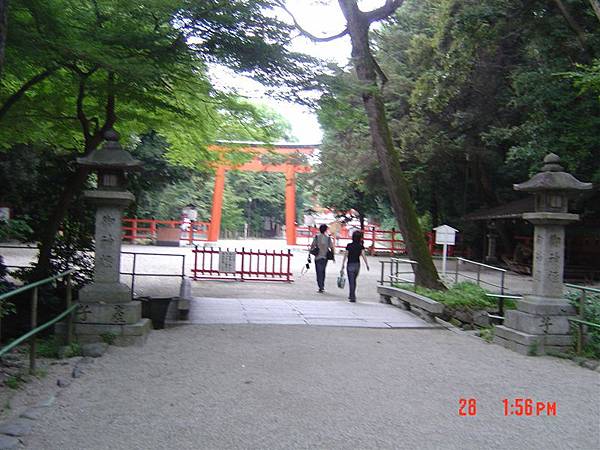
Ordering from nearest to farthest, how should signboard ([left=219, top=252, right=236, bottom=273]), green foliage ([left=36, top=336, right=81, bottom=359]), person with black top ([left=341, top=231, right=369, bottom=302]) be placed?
1. green foliage ([left=36, top=336, right=81, bottom=359])
2. person with black top ([left=341, top=231, right=369, bottom=302])
3. signboard ([left=219, top=252, right=236, bottom=273])

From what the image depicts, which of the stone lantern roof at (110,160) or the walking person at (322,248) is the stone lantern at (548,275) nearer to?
the stone lantern roof at (110,160)

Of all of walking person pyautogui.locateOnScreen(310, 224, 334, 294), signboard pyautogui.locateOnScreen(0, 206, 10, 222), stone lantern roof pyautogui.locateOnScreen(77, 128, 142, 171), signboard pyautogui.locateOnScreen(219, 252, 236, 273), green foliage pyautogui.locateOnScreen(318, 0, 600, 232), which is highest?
green foliage pyautogui.locateOnScreen(318, 0, 600, 232)

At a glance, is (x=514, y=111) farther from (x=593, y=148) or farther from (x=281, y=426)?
(x=281, y=426)

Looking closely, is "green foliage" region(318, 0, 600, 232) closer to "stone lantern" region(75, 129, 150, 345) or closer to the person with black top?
the person with black top

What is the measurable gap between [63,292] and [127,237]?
2350 cm

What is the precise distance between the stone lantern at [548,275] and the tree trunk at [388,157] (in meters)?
5.22

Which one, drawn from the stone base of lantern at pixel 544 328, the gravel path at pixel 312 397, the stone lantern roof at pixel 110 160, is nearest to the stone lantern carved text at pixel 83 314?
the gravel path at pixel 312 397

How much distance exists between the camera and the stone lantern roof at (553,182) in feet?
27.5

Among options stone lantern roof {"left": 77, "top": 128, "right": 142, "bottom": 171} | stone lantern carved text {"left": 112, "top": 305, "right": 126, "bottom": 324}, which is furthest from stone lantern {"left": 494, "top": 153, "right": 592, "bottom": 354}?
stone lantern roof {"left": 77, "top": 128, "right": 142, "bottom": 171}

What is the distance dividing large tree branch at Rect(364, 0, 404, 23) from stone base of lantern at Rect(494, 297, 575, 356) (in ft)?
29.3

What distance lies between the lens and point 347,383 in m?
6.31

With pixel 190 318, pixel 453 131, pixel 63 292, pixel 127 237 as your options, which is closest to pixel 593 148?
pixel 453 131

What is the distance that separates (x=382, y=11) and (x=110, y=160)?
30.4 ft
